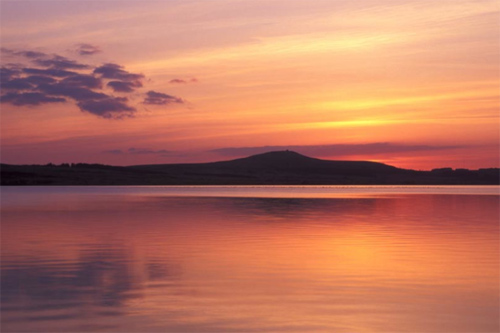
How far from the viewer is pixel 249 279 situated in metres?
17.1

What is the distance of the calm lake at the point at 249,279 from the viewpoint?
12547 millimetres

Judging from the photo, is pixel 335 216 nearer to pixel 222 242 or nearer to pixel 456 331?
pixel 222 242

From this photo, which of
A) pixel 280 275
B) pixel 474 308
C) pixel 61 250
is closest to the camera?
pixel 474 308

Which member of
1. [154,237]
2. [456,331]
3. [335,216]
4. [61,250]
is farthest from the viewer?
[335,216]

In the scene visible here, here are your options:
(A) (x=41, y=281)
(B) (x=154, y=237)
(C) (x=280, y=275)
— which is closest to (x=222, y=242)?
(B) (x=154, y=237)

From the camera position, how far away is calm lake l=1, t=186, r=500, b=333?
12.5 metres

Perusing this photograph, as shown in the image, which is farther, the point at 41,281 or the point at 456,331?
the point at 41,281

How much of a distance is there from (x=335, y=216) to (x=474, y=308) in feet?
90.5

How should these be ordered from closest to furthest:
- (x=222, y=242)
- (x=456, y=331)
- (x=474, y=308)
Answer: (x=456, y=331)
(x=474, y=308)
(x=222, y=242)

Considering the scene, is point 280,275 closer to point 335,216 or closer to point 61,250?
point 61,250

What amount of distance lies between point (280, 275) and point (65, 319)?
6579 mm

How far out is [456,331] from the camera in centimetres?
1195

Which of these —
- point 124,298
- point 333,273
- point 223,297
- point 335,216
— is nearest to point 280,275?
point 333,273

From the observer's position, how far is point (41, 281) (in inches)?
654
